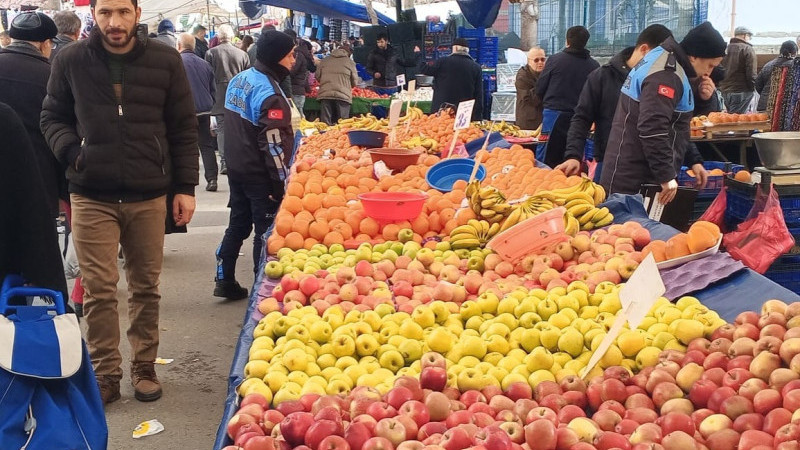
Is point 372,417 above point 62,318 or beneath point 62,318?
beneath

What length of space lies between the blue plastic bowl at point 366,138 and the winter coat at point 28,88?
2.81 metres

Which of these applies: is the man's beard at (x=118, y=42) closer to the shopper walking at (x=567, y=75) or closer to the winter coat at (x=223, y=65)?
the shopper walking at (x=567, y=75)

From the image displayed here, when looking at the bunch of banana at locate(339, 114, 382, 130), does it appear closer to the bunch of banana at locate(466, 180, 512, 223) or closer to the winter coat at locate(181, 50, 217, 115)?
the winter coat at locate(181, 50, 217, 115)

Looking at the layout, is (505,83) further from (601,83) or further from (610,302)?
(610,302)

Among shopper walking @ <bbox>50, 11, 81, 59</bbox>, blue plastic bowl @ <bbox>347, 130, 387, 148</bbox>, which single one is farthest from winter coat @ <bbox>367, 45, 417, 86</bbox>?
shopper walking @ <bbox>50, 11, 81, 59</bbox>

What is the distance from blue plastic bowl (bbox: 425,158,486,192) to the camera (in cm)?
533

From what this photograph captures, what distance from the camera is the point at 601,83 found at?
5832mm

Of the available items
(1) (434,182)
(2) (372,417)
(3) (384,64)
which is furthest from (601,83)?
(3) (384,64)

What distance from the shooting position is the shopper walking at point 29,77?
15.8ft

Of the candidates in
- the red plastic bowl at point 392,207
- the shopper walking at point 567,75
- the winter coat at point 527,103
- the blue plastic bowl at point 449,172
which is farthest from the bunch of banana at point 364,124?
the red plastic bowl at point 392,207

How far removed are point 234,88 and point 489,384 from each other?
3.83 metres

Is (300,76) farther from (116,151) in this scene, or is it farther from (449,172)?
(116,151)

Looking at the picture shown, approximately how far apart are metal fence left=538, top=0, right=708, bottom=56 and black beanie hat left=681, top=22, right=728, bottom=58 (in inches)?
493

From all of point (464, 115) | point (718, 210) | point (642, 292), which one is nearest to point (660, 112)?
point (718, 210)
